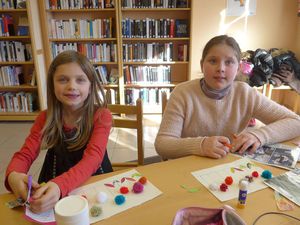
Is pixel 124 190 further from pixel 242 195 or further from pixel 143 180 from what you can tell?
pixel 242 195

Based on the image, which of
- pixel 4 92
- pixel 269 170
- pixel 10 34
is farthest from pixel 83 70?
pixel 4 92

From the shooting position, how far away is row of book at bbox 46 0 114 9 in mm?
3227

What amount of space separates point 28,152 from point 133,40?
2713 mm

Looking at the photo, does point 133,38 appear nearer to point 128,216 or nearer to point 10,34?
point 10,34

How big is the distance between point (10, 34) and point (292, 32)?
3669mm

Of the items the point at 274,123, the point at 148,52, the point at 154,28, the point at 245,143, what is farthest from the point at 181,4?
the point at 245,143

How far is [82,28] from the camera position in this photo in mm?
3334

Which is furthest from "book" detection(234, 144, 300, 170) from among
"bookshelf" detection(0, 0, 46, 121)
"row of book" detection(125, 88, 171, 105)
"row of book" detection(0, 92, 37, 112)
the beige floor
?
"row of book" detection(0, 92, 37, 112)

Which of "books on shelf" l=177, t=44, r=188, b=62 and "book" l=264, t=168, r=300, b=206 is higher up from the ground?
"books on shelf" l=177, t=44, r=188, b=62

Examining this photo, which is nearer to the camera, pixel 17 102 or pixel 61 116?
pixel 61 116

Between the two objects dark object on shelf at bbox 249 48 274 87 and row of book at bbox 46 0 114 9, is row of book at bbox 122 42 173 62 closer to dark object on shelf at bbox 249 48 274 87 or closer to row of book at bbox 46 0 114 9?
row of book at bbox 46 0 114 9

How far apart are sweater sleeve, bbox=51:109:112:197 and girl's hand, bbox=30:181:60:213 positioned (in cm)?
3

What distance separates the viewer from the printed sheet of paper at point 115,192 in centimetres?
75

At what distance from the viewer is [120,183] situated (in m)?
0.87
